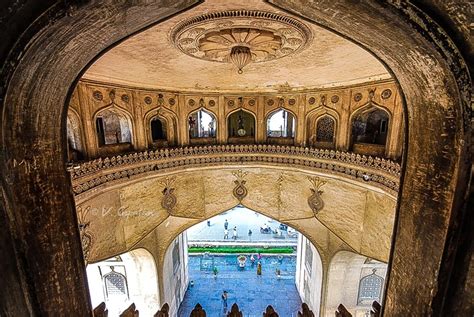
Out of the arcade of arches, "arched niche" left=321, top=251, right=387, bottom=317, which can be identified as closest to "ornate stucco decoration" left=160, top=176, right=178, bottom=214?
the arcade of arches

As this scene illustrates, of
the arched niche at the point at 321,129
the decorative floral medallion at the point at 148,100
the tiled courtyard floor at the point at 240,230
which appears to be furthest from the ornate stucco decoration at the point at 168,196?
the tiled courtyard floor at the point at 240,230

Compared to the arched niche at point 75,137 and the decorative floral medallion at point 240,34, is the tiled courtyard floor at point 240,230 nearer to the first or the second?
the arched niche at point 75,137

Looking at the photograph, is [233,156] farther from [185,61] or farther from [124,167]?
[185,61]

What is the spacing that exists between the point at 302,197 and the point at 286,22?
552cm

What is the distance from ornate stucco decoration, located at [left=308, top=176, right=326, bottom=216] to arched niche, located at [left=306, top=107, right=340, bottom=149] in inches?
40.1

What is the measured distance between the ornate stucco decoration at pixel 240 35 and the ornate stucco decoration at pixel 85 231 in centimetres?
375

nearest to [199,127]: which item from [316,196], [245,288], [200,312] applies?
[316,196]

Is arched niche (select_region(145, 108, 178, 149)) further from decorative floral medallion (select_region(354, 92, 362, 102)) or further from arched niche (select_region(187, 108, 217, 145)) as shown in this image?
decorative floral medallion (select_region(354, 92, 362, 102))

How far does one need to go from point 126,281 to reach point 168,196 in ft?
11.4

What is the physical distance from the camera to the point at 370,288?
8648 mm

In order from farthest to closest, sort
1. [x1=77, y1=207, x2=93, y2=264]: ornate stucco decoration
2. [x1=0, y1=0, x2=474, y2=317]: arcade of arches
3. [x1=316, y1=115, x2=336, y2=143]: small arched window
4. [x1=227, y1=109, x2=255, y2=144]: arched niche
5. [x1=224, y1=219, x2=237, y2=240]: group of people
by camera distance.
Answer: [x1=224, y1=219, x2=237, y2=240]: group of people
[x1=227, y1=109, x2=255, y2=144]: arched niche
[x1=316, y1=115, x2=336, y2=143]: small arched window
[x1=77, y1=207, x2=93, y2=264]: ornate stucco decoration
[x1=0, y1=0, x2=474, y2=317]: arcade of arches

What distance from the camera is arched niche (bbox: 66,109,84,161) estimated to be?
6141 mm

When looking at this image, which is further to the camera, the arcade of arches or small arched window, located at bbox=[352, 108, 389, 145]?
small arched window, located at bbox=[352, 108, 389, 145]

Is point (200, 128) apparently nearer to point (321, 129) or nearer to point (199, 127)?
point (199, 127)
